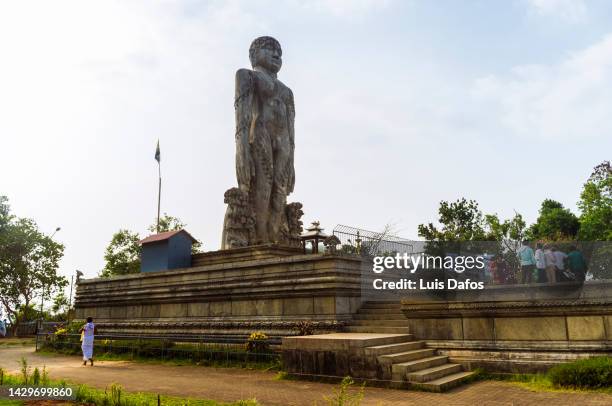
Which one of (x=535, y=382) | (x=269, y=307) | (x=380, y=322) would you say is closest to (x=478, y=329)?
(x=535, y=382)

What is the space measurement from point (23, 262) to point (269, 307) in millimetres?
32533

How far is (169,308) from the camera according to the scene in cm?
1667

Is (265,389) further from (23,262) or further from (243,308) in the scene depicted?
(23,262)

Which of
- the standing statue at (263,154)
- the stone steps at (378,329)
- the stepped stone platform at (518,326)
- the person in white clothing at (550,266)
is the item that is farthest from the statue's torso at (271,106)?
the person in white clothing at (550,266)

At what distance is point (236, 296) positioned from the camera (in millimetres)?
14734

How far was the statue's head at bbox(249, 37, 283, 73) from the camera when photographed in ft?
66.7

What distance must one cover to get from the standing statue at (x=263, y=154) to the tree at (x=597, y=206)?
103 ft

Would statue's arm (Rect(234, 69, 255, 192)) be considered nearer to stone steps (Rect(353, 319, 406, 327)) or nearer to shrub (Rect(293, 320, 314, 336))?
shrub (Rect(293, 320, 314, 336))

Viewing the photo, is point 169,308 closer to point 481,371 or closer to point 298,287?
point 298,287

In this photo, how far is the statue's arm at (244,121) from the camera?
1939cm

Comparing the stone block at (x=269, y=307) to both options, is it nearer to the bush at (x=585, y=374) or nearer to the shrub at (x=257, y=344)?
the shrub at (x=257, y=344)

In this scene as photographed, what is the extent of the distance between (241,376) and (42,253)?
35.1 meters

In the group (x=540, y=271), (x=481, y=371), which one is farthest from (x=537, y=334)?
(x=540, y=271)

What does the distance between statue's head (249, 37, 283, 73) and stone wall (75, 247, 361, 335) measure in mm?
8085
